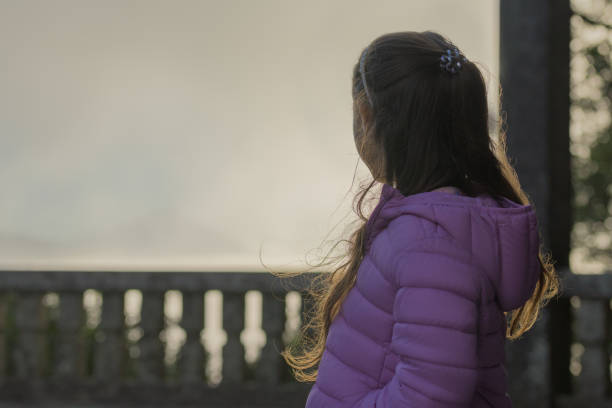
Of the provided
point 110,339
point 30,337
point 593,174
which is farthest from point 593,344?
point 593,174

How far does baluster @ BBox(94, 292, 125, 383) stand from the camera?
453 cm

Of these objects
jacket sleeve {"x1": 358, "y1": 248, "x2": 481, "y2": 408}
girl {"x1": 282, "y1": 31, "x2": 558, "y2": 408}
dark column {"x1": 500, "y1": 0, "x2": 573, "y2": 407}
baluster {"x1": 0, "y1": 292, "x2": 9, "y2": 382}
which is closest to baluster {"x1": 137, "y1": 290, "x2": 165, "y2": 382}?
baluster {"x1": 0, "y1": 292, "x2": 9, "y2": 382}

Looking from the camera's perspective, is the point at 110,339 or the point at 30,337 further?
the point at 30,337

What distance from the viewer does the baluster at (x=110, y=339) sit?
4531 mm

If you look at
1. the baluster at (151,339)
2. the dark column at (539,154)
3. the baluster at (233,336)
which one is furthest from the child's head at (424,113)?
the baluster at (151,339)

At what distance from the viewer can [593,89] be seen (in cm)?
876

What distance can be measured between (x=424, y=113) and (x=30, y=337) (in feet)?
13.2

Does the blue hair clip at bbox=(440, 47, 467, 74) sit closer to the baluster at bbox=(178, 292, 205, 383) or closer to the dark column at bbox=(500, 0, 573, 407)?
the dark column at bbox=(500, 0, 573, 407)

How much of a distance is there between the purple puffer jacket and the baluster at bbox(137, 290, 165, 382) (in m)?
3.16

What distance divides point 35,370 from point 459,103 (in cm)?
408

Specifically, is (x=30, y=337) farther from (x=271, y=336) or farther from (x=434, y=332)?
(x=434, y=332)

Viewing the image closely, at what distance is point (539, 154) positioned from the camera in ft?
14.1

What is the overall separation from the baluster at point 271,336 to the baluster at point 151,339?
0.66m

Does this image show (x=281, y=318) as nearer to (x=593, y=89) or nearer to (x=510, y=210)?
(x=510, y=210)
